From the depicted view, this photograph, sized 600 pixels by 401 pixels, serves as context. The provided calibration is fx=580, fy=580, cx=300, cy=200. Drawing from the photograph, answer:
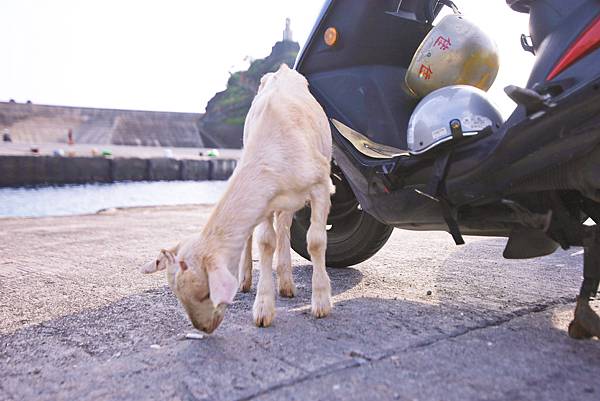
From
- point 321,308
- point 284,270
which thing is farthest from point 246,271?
point 321,308

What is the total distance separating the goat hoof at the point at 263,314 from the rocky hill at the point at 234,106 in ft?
194

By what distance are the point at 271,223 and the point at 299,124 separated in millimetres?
669

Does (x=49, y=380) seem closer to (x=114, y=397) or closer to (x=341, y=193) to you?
(x=114, y=397)

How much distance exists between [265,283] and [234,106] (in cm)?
6936

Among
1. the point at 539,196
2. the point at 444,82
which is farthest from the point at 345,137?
the point at 539,196

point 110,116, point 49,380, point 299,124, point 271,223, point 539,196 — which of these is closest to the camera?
point 49,380

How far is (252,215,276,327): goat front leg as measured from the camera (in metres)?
3.18

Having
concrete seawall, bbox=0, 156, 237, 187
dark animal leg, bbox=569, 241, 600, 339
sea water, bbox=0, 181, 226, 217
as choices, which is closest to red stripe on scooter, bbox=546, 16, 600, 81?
dark animal leg, bbox=569, 241, 600, 339

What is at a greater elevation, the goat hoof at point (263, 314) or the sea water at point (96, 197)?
the goat hoof at point (263, 314)

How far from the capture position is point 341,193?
4.63 meters

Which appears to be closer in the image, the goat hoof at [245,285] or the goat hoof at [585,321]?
the goat hoof at [585,321]

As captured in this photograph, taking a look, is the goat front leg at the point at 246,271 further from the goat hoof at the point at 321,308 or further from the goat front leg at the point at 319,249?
the goat hoof at the point at 321,308

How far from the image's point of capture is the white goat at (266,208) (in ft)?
9.26

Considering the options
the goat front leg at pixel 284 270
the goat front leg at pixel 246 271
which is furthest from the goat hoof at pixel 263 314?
the goat front leg at pixel 246 271
